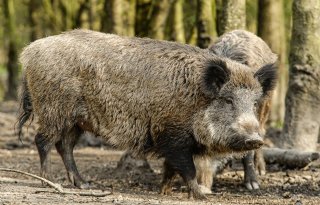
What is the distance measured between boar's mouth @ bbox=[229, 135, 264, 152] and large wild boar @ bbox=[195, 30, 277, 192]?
960mm

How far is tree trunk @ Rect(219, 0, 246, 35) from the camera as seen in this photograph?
13609 mm

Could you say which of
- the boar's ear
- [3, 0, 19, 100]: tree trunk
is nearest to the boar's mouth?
the boar's ear

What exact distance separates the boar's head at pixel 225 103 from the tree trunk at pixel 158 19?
1047cm

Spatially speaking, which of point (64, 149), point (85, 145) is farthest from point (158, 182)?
point (85, 145)

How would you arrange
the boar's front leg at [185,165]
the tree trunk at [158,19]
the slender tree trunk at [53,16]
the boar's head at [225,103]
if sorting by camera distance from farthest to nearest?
the slender tree trunk at [53,16] < the tree trunk at [158,19] < the boar's front leg at [185,165] < the boar's head at [225,103]

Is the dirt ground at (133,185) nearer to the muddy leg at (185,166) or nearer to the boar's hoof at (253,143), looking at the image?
the muddy leg at (185,166)

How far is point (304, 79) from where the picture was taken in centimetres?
1300

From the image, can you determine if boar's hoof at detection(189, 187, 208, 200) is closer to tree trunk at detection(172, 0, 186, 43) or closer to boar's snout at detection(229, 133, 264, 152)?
boar's snout at detection(229, 133, 264, 152)

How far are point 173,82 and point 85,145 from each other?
308 inches

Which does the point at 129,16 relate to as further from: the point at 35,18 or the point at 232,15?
the point at 35,18

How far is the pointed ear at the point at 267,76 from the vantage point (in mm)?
9977

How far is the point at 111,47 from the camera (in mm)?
10672

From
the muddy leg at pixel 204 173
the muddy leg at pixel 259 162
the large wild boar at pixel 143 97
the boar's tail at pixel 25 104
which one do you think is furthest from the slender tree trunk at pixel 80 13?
the muddy leg at pixel 204 173

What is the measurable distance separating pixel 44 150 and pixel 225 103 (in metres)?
2.66
